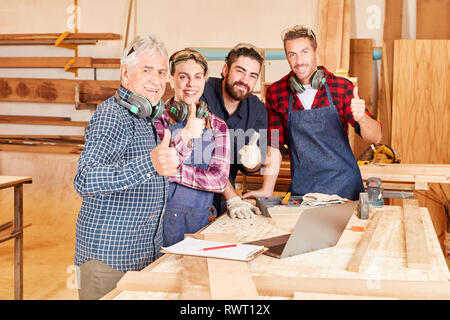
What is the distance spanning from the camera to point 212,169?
7.75 feet

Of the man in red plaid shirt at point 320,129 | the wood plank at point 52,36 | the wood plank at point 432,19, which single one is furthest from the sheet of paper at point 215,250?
the wood plank at point 52,36

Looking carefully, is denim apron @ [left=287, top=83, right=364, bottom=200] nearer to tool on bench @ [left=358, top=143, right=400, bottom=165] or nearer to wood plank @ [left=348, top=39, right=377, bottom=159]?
tool on bench @ [left=358, top=143, right=400, bottom=165]

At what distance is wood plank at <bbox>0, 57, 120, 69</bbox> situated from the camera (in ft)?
19.7

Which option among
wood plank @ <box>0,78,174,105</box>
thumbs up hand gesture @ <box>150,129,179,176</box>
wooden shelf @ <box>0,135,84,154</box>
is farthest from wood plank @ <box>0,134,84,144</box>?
thumbs up hand gesture @ <box>150,129,179,176</box>

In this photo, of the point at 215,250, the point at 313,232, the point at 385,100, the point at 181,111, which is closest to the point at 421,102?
the point at 385,100

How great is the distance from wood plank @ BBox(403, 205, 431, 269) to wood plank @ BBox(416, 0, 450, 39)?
339cm

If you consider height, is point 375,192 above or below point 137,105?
below

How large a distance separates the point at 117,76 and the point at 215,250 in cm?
498

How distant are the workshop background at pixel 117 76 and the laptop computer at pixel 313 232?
2.73 metres

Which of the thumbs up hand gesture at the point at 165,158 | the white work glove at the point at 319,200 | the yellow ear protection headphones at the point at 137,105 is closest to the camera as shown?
the thumbs up hand gesture at the point at 165,158

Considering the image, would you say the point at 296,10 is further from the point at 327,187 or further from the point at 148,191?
the point at 148,191

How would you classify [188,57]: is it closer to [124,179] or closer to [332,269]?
[124,179]

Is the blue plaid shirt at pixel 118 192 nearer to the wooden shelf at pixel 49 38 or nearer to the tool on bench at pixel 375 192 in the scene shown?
the tool on bench at pixel 375 192

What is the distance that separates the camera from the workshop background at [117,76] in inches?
193
